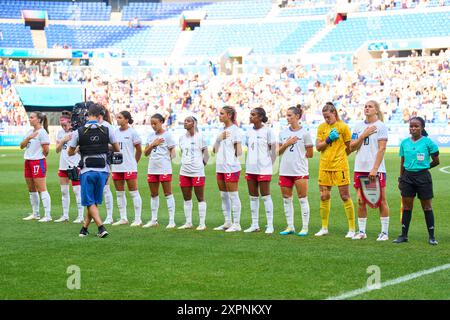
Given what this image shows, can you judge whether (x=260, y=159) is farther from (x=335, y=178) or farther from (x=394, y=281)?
(x=394, y=281)

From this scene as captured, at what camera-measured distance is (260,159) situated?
13.4 meters

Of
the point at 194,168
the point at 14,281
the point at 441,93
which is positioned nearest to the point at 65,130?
the point at 194,168

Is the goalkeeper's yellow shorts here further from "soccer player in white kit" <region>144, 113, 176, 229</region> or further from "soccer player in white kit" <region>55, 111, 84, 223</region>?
"soccer player in white kit" <region>55, 111, 84, 223</region>

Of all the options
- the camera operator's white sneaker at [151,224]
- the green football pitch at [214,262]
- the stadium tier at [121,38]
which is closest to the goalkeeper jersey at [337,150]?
the green football pitch at [214,262]

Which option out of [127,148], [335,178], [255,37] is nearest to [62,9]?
[255,37]

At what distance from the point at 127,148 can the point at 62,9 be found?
206 ft

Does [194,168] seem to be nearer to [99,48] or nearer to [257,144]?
[257,144]

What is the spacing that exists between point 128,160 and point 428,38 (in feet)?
140

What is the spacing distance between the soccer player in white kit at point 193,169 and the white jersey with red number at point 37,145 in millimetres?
2970

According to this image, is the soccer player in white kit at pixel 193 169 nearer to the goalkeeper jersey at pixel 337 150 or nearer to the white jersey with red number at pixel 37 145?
the goalkeeper jersey at pixel 337 150

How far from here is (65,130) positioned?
50.9 ft

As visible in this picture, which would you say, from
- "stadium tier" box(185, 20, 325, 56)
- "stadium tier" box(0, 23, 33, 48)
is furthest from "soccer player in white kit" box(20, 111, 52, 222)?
"stadium tier" box(0, 23, 33, 48)

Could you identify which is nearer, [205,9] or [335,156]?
[335,156]

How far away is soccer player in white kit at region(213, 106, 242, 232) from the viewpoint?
45.1ft
